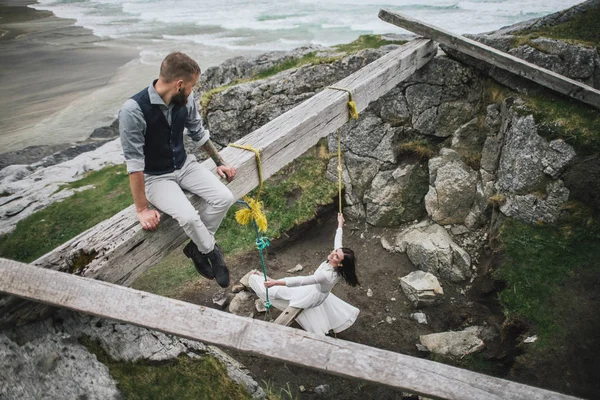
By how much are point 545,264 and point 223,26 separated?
113ft

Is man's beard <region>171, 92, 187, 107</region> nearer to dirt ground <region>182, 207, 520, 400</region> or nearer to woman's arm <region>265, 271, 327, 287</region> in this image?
woman's arm <region>265, 271, 327, 287</region>

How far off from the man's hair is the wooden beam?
5.71ft

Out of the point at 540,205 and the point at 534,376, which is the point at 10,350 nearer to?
the point at 534,376

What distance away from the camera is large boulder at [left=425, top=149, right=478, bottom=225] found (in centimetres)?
684

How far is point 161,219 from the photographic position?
321 cm

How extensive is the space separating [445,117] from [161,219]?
5.90m

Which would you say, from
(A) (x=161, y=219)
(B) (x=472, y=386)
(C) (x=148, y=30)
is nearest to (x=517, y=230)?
(B) (x=472, y=386)

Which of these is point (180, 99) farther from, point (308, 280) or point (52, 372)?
point (308, 280)

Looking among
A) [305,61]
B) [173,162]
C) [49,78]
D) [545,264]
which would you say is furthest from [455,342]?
[49,78]

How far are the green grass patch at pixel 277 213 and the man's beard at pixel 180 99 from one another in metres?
4.71

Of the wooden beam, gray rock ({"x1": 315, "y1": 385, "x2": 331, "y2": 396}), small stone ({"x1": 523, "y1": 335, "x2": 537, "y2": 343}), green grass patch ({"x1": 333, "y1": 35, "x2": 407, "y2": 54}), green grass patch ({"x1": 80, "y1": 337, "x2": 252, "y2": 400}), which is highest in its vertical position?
green grass patch ({"x1": 333, "y1": 35, "x2": 407, "y2": 54})

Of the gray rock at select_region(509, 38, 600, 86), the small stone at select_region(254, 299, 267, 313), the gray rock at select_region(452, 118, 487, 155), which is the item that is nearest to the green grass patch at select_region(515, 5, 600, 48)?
the gray rock at select_region(509, 38, 600, 86)

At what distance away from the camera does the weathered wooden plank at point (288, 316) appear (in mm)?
5379

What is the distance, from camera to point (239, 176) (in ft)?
12.4
